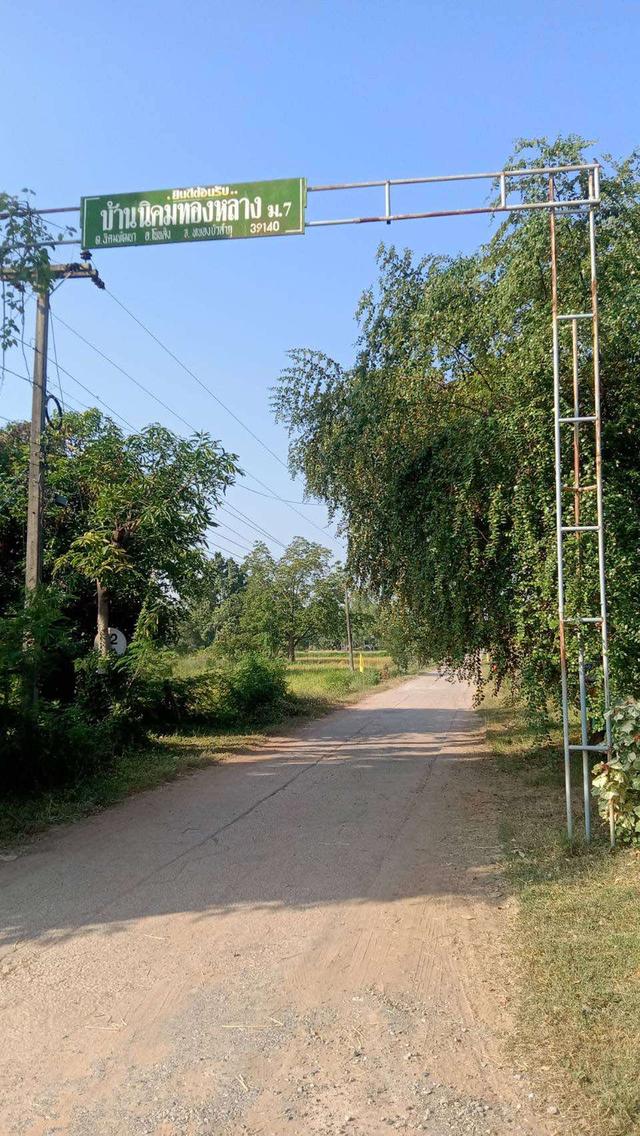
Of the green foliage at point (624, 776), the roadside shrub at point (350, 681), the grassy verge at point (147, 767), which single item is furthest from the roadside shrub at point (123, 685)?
the roadside shrub at point (350, 681)

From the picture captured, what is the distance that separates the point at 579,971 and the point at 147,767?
9208 millimetres

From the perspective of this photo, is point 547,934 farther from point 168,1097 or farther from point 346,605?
point 346,605

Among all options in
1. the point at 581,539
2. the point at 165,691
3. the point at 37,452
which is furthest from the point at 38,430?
the point at 581,539

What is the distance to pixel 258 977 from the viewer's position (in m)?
4.88

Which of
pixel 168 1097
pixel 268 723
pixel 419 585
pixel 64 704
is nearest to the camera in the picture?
pixel 168 1097

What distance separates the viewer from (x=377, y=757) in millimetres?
14992

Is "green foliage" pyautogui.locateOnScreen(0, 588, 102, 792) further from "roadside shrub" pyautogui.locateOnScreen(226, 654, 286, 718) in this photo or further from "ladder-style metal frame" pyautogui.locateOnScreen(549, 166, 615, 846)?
"roadside shrub" pyautogui.locateOnScreen(226, 654, 286, 718)

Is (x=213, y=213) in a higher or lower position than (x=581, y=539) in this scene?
higher

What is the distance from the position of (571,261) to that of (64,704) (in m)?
10.6

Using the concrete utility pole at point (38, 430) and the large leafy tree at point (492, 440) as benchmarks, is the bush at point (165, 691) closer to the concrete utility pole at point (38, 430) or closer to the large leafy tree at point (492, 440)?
the concrete utility pole at point (38, 430)

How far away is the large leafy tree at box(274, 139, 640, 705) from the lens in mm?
8664

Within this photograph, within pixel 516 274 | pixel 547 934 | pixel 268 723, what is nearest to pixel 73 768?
pixel 547 934

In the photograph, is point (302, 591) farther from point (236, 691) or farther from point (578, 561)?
point (578, 561)

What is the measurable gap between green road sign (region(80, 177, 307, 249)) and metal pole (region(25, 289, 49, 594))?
4.30 m
